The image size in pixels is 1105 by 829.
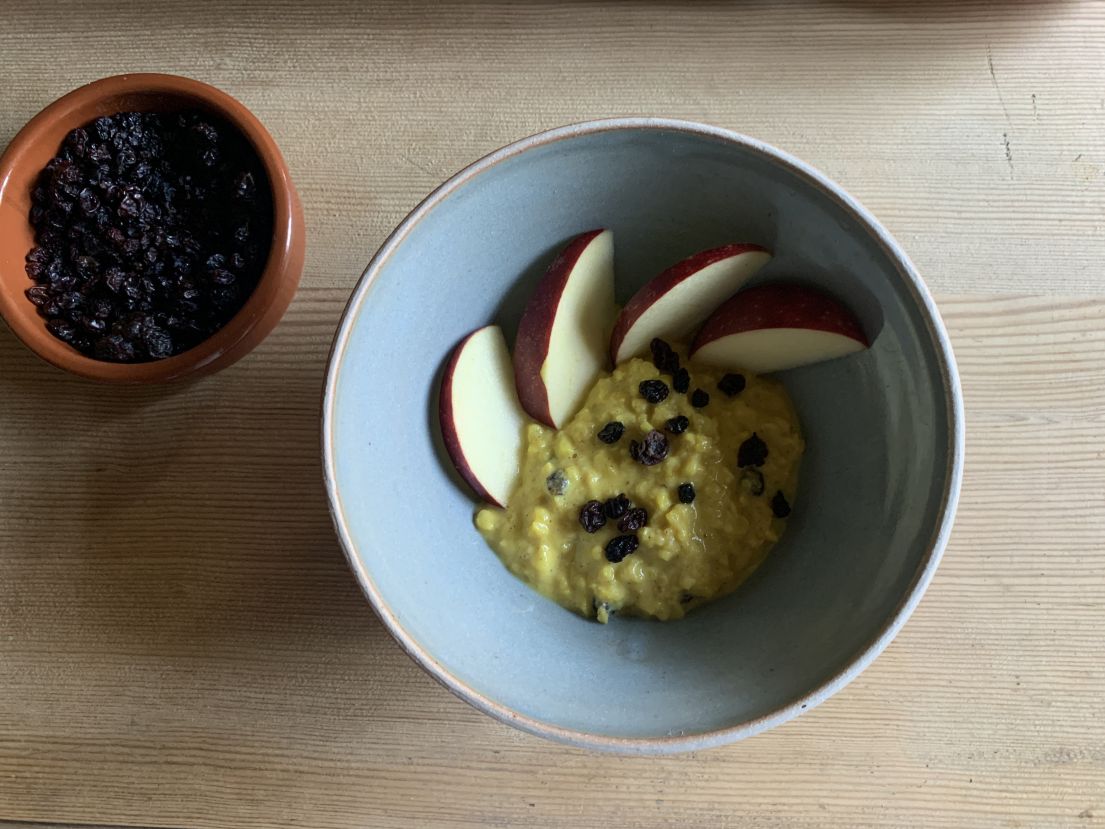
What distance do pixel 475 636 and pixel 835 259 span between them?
572 mm

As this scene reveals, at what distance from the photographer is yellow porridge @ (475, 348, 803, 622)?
103cm

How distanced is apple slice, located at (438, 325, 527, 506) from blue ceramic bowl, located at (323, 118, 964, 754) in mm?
25

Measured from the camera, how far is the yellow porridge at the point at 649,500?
103cm

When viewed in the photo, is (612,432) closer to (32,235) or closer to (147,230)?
(147,230)

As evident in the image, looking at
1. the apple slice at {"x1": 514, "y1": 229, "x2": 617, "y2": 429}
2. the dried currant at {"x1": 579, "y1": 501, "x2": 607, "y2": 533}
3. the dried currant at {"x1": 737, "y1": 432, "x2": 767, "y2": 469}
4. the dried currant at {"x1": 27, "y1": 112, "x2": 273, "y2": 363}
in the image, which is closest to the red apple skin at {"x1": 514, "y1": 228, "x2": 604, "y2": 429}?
the apple slice at {"x1": 514, "y1": 229, "x2": 617, "y2": 429}

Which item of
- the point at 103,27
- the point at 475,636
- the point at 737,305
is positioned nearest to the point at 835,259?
the point at 737,305

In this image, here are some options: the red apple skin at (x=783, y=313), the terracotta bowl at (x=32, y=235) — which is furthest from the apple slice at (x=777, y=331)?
the terracotta bowl at (x=32, y=235)

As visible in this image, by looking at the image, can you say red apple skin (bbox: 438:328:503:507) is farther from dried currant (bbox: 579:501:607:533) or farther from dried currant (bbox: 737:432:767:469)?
dried currant (bbox: 737:432:767:469)

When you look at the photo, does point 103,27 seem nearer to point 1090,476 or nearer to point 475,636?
point 475,636

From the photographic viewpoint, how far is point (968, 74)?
120 centimetres

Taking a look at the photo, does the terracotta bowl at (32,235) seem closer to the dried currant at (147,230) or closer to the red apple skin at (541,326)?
the dried currant at (147,230)

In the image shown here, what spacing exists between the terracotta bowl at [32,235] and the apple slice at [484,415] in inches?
9.6

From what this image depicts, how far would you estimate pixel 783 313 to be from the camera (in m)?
1.02

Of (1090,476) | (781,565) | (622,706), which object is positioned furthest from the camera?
(1090,476)
